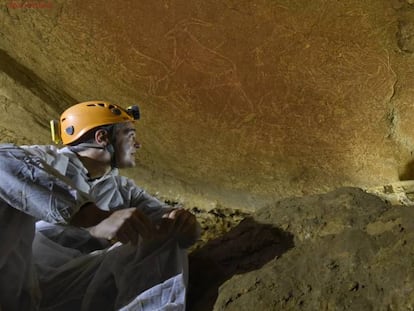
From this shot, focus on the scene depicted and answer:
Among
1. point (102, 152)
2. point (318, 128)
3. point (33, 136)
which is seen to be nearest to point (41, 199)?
point (102, 152)

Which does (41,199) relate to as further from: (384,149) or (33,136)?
(384,149)

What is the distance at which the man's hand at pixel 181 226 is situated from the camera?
5.27 feet

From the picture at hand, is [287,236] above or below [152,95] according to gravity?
below

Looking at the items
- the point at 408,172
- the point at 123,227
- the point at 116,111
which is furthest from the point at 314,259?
the point at 408,172

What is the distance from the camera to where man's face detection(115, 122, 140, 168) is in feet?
6.35

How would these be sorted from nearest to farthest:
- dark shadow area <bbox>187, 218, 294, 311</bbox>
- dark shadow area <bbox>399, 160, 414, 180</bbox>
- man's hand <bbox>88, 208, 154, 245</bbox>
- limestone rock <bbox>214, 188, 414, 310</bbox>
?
limestone rock <bbox>214, 188, 414, 310</bbox>, man's hand <bbox>88, 208, 154, 245</bbox>, dark shadow area <bbox>187, 218, 294, 311</bbox>, dark shadow area <bbox>399, 160, 414, 180</bbox>

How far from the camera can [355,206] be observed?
1628mm

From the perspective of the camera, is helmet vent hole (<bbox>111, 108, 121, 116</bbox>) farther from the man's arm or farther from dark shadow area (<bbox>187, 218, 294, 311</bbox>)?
dark shadow area (<bbox>187, 218, 294, 311</bbox>)

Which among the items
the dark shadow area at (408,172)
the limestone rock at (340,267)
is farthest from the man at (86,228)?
the dark shadow area at (408,172)

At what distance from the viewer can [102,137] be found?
1928mm

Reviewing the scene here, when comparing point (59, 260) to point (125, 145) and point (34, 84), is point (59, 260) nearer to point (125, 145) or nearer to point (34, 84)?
point (125, 145)

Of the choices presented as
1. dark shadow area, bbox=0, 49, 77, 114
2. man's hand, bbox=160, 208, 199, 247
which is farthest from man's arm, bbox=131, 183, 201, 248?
dark shadow area, bbox=0, 49, 77, 114

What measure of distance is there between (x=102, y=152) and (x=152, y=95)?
1456 millimetres

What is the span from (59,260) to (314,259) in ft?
2.59
